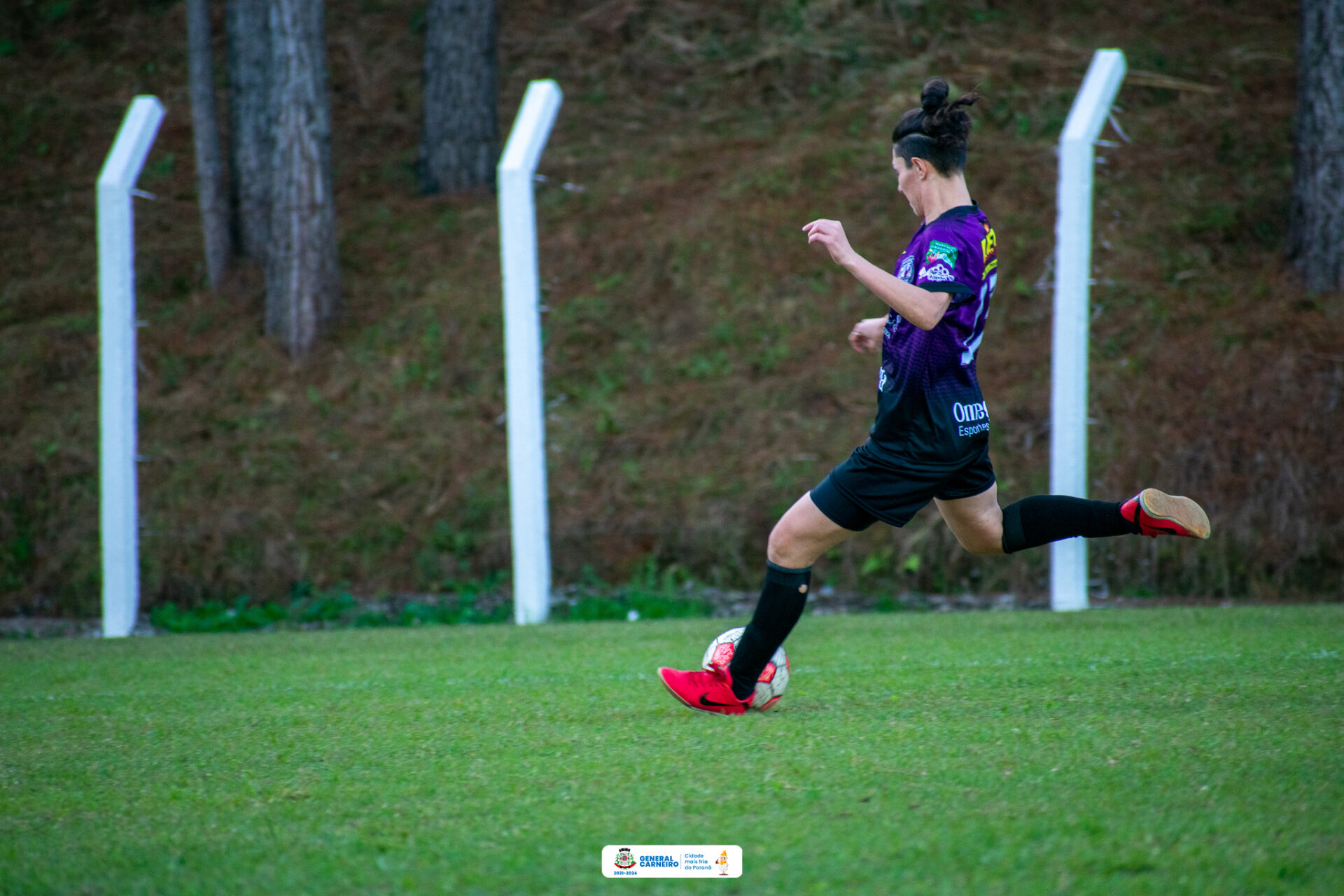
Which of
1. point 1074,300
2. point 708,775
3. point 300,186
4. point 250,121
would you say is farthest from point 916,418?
point 250,121

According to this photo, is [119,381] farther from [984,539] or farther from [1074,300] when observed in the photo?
[1074,300]

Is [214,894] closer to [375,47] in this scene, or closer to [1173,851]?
[1173,851]

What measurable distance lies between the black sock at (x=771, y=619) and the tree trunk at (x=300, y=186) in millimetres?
7530

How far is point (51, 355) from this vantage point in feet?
34.5

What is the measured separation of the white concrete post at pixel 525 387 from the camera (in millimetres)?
7434

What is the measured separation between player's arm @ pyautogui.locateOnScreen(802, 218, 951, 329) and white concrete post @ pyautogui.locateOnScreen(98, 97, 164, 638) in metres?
5.62

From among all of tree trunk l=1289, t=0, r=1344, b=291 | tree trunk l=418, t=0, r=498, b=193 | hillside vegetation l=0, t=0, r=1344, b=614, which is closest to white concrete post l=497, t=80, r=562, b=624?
hillside vegetation l=0, t=0, r=1344, b=614

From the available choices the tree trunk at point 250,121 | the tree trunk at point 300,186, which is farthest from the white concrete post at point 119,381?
the tree trunk at point 250,121

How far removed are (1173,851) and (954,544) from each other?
5.77 m

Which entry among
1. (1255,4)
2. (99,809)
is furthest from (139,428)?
(1255,4)

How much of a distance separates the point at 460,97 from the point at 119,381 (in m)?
5.85

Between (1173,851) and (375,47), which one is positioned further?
(375,47)

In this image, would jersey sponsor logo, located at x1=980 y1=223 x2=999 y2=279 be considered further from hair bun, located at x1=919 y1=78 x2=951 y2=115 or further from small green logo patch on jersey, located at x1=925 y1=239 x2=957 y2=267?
hair bun, located at x1=919 y1=78 x2=951 y2=115

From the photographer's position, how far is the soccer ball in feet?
12.8
